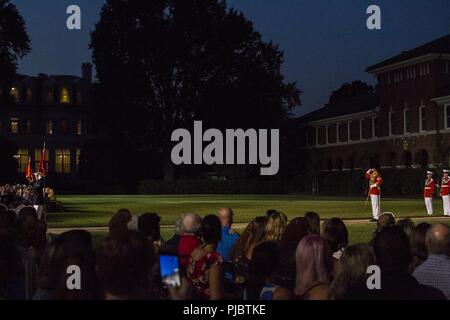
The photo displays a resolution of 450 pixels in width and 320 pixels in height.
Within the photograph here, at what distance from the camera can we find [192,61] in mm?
69938

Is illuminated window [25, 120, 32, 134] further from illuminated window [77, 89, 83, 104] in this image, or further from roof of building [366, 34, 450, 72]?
roof of building [366, 34, 450, 72]

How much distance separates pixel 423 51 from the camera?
6091cm

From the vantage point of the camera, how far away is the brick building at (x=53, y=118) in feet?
320

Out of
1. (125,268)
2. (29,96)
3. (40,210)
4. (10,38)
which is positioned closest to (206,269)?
(125,268)

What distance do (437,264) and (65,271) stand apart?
3.39 m

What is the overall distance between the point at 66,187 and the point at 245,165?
18.4 metres

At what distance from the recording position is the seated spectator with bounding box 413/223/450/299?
6711 mm

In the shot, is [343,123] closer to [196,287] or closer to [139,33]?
[139,33]

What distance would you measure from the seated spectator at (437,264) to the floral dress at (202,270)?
186cm

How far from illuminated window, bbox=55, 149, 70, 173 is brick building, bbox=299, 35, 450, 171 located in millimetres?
34460

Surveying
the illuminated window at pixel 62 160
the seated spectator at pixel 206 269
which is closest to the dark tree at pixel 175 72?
the illuminated window at pixel 62 160

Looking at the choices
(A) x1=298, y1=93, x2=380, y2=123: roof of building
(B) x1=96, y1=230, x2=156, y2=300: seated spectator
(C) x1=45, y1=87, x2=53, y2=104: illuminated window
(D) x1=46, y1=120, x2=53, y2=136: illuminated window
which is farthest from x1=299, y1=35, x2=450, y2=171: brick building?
(B) x1=96, y1=230, x2=156, y2=300: seated spectator

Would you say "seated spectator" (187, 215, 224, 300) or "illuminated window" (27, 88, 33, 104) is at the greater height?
"illuminated window" (27, 88, 33, 104)

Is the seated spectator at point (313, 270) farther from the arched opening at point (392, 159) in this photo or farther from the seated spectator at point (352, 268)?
the arched opening at point (392, 159)
